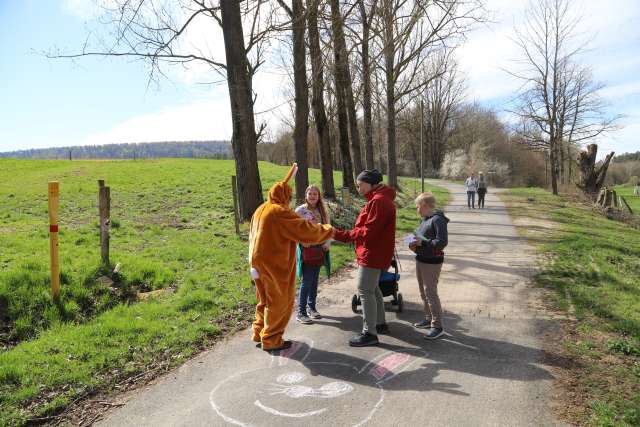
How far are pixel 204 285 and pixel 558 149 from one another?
29801 millimetres

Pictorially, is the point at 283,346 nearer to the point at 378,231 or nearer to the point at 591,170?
the point at 378,231

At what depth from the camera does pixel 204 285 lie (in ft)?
25.9

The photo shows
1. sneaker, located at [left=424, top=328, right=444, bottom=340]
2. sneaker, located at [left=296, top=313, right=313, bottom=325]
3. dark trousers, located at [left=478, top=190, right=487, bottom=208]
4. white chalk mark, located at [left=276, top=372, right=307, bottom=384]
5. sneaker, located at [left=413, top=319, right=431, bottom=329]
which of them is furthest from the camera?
dark trousers, located at [left=478, top=190, right=487, bottom=208]

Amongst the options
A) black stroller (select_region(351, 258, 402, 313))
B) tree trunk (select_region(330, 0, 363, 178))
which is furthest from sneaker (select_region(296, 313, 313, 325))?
tree trunk (select_region(330, 0, 363, 178))

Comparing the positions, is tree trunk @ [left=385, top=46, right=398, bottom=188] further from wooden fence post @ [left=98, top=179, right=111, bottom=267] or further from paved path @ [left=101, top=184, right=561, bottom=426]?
paved path @ [left=101, top=184, right=561, bottom=426]

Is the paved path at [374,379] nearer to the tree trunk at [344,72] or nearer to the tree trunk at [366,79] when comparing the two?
the tree trunk at [344,72]

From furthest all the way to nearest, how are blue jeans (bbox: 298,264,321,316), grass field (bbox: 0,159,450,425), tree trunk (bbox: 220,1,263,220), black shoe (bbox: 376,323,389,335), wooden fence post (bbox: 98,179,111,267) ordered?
tree trunk (bbox: 220,1,263,220) → wooden fence post (bbox: 98,179,111,267) → blue jeans (bbox: 298,264,321,316) → black shoe (bbox: 376,323,389,335) → grass field (bbox: 0,159,450,425)

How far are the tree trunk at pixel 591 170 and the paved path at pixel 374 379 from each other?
24.0 meters

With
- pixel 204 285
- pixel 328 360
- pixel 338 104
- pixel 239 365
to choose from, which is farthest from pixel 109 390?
pixel 338 104

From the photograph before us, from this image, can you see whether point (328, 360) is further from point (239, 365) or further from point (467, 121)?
point (467, 121)

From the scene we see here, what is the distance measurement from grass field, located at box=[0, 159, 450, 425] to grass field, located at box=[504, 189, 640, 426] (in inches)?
161

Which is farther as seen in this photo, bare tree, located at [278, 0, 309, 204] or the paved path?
bare tree, located at [278, 0, 309, 204]

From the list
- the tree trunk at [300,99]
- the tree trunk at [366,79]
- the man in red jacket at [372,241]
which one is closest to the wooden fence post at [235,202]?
the tree trunk at [300,99]

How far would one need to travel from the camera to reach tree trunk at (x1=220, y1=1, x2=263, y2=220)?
37.0 feet
